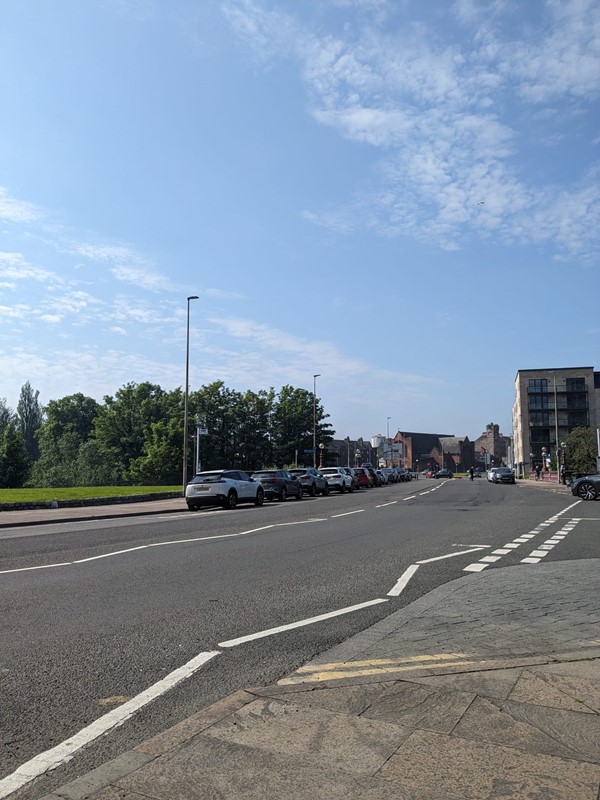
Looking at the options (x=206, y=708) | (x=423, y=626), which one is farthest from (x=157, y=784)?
(x=423, y=626)

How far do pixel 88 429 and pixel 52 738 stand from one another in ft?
400

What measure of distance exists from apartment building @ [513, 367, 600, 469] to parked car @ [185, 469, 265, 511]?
9126cm

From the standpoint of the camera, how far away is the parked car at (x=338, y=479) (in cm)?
4459

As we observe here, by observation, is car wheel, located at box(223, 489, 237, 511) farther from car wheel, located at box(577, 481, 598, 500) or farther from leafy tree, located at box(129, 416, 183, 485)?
leafy tree, located at box(129, 416, 183, 485)

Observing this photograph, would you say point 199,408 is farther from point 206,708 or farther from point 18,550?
point 206,708

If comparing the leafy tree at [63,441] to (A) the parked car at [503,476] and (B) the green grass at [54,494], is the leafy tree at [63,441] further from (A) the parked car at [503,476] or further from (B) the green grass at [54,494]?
(A) the parked car at [503,476]

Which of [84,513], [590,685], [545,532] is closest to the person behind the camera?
[590,685]

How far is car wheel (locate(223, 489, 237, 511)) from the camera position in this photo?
2787 cm

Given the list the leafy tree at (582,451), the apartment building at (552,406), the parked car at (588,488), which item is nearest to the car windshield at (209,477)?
the parked car at (588,488)

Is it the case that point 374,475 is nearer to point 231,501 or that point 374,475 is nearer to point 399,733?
point 231,501

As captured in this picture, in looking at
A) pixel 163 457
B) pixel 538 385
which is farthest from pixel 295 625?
pixel 538 385

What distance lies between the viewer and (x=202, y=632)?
6.42m

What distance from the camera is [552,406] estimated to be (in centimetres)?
11369

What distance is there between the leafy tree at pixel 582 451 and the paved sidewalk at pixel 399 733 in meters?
59.7
